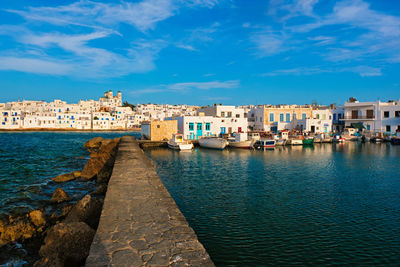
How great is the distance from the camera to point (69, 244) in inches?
271

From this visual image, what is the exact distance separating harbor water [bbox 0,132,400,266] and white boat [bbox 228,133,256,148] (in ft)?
60.6

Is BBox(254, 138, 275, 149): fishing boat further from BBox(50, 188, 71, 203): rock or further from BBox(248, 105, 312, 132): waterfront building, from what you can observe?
BBox(50, 188, 71, 203): rock

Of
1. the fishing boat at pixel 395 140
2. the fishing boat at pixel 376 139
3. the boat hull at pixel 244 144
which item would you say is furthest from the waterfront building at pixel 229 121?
the fishing boat at pixel 395 140

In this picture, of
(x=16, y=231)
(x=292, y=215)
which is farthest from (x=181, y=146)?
(x=16, y=231)

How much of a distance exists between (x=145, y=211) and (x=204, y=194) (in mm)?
6918

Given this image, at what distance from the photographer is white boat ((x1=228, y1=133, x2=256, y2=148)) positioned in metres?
41.4

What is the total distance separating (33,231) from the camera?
9.23m

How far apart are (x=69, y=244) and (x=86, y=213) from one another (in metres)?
2.70

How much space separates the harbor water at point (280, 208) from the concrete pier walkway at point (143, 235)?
1975mm

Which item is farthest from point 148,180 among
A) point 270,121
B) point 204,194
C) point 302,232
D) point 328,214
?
point 270,121

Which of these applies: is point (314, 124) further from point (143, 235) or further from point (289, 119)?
point (143, 235)

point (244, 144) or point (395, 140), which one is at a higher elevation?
point (395, 140)

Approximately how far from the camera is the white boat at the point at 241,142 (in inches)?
1631

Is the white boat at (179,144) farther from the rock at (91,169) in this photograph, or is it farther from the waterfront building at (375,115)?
the waterfront building at (375,115)
